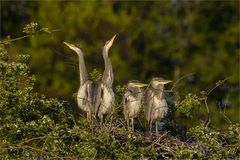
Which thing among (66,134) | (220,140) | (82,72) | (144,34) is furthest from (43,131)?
(144,34)

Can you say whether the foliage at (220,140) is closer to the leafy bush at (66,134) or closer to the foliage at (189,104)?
the leafy bush at (66,134)

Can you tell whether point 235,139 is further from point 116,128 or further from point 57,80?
point 57,80

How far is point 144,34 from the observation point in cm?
4291

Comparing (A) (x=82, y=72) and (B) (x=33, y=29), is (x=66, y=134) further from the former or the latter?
(A) (x=82, y=72)

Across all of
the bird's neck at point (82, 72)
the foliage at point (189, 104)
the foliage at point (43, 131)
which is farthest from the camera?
the bird's neck at point (82, 72)

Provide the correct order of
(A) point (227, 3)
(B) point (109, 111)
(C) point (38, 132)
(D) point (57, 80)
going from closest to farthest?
(C) point (38, 132), (B) point (109, 111), (D) point (57, 80), (A) point (227, 3)

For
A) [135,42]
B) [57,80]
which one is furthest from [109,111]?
[135,42]

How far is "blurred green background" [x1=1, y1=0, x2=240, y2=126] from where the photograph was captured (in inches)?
1554

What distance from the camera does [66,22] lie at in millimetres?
42188

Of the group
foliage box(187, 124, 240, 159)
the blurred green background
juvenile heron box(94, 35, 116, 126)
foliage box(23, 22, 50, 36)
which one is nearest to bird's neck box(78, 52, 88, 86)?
juvenile heron box(94, 35, 116, 126)

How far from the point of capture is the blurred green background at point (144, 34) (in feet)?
129

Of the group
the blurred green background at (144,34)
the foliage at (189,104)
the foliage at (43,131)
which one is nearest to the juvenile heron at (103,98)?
the foliage at (43,131)

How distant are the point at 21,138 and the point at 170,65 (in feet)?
96.0

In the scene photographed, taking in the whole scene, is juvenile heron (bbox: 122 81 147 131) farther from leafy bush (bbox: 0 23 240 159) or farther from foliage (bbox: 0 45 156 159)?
foliage (bbox: 0 45 156 159)
